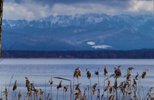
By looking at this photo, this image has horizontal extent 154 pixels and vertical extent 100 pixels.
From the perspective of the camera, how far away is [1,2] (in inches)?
186

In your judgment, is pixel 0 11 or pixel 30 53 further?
pixel 30 53

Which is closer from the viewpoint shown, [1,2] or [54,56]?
[1,2]

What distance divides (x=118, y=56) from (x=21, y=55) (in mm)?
62617

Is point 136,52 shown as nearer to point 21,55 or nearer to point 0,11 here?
point 21,55

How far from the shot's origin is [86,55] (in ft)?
596

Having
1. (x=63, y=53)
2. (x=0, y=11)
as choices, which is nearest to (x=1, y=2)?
(x=0, y=11)

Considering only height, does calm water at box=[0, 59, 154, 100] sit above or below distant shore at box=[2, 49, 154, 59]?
below

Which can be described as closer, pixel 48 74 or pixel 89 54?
pixel 48 74

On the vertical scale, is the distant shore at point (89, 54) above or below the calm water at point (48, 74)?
above

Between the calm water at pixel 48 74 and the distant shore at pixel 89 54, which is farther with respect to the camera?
the distant shore at pixel 89 54

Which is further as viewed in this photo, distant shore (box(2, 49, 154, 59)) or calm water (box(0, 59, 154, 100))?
distant shore (box(2, 49, 154, 59))

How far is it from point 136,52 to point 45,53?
5969 cm

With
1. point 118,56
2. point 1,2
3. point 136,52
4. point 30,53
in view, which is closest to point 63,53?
point 30,53

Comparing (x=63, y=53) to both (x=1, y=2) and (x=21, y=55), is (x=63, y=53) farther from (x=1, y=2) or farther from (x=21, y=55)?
(x=1, y=2)
